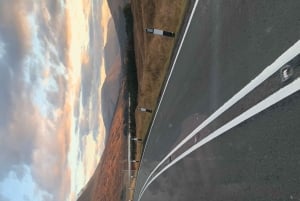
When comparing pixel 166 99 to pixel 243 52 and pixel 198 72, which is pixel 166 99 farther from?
pixel 243 52

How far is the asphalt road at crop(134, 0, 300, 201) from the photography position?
5.81 m

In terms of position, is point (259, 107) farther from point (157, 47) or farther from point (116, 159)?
point (116, 159)

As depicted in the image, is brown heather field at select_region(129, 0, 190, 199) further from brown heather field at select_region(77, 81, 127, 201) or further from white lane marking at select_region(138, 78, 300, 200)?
brown heather field at select_region(77, 81, 127, 201)

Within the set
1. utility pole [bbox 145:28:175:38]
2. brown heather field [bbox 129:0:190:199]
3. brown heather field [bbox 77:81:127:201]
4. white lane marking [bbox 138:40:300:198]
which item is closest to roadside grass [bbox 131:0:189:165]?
brown heather field [bbox 129:0:190:199]

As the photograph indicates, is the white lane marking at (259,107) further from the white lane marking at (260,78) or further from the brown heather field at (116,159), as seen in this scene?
the brown heather field at (116,159)

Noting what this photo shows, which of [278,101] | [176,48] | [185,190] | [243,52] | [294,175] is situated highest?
[176,48]

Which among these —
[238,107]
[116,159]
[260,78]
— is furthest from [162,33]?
[116,159]

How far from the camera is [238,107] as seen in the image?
758 cm

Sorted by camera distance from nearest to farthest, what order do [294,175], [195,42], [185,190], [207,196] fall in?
[294,175] → [207,196] → [185,190] → [195,42]

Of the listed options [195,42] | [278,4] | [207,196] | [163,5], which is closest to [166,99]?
[163,5]

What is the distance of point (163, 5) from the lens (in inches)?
696

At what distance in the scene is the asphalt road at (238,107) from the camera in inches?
229

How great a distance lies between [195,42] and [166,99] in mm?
4966

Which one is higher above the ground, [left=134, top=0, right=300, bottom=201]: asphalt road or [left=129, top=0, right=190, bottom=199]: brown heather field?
[left=129, top=0, right=190, bottom=199]: brown heather field
